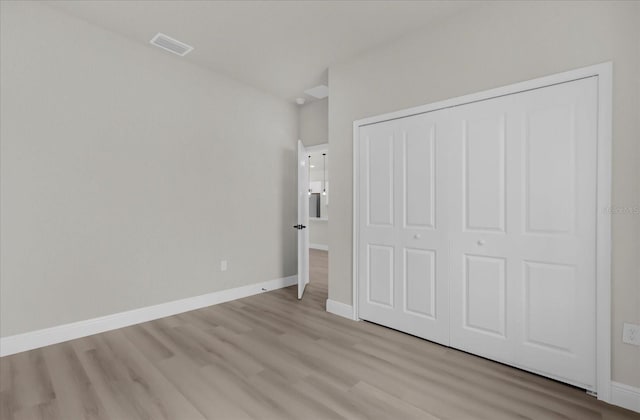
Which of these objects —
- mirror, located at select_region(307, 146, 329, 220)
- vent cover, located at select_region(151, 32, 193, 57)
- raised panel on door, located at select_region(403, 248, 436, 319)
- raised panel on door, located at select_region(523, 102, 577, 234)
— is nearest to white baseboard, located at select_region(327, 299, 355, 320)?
raised panel on door, located at select_region(403, 248, 436, 319)

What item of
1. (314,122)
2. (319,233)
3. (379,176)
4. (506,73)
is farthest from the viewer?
(319,233)

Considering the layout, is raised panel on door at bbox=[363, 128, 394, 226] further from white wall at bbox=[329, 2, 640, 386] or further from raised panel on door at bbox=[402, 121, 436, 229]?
white wall at bbox=[329, 2, 640, 386]

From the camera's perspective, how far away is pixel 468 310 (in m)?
2.53

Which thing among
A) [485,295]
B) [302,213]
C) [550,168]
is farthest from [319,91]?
[485,295]

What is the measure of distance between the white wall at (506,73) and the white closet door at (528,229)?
14 cm

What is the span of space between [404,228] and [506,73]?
152cm

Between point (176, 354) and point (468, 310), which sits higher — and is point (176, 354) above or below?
below

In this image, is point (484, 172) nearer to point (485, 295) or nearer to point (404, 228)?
point (404, 228)

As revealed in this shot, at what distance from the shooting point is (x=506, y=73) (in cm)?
235

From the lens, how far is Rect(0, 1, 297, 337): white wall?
8.34 ft

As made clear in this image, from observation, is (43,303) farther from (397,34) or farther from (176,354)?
(397,34)

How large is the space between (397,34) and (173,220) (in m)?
3.13

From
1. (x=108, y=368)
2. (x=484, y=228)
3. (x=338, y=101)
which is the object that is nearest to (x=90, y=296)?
(x=108, y=368)

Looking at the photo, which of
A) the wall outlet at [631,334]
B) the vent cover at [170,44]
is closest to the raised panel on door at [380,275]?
the wall outlet at [631,334]
